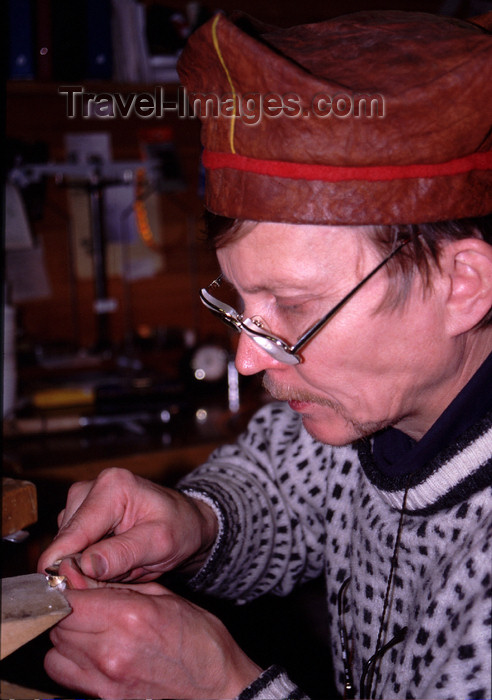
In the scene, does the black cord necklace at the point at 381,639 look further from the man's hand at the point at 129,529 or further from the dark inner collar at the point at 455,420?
the man's hand at the point at 129,529

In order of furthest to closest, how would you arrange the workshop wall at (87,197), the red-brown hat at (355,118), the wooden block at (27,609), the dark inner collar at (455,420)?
the workshop wall at (87,197), the dark inner collar at (455,420), the red-brown hat at (355,118), the wooden block at (27,609)

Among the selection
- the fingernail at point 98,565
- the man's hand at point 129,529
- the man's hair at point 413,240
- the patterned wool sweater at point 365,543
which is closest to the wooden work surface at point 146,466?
the patterned wool sweater at point 365,543

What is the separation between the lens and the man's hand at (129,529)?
2.78 feet

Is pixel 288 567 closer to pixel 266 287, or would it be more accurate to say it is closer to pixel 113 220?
pixel 266 287

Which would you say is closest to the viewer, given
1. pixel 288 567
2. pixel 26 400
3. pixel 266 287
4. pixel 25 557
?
pixel 266 287

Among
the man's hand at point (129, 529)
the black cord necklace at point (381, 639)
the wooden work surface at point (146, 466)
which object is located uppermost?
the man's hand at point (129, 529)

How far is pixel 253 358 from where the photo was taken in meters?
0.90

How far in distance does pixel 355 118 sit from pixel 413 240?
149 millimetres

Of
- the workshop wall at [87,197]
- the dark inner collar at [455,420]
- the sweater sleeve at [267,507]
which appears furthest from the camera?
the workshop wall at [87,197]

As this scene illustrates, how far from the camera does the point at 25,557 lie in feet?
3.05

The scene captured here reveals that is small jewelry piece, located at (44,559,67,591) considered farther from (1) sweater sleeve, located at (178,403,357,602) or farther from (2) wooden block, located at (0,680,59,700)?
(1) sweater sleeve, located at (178,403,357,602)

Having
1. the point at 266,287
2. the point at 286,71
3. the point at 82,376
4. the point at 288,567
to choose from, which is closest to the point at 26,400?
the point at 82,376

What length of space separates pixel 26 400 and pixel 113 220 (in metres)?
0.80

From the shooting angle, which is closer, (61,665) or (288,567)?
(61,665)
